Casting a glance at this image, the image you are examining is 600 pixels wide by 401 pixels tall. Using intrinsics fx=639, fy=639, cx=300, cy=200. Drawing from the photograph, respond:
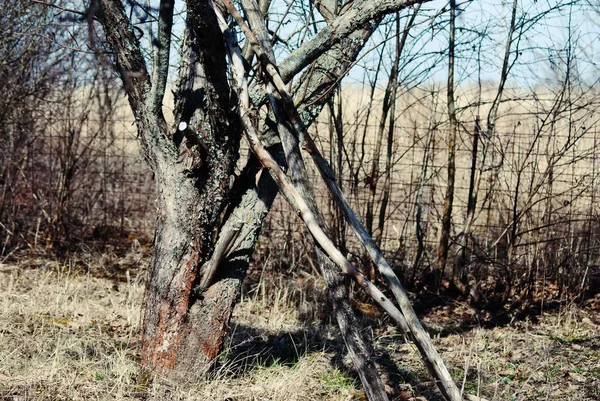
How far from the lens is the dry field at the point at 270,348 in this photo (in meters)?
4.23

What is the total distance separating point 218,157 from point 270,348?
1.87 metres

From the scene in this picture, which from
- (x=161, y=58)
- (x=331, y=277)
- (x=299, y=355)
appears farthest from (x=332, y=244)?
(x=299, y=355)

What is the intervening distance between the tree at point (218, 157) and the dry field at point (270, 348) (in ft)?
1.46

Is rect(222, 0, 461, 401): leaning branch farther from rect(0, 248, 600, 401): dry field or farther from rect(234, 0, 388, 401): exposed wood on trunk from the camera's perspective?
rect(0, 248, 600, 401): dry field

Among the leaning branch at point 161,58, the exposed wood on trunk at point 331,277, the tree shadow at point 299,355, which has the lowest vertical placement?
the tree shadow at point 299,355

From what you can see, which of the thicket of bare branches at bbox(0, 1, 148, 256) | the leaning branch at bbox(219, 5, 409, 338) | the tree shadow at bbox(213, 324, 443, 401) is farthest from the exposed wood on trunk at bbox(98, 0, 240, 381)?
the thicket of bare branches at bbox(0, 1, 148, 256)

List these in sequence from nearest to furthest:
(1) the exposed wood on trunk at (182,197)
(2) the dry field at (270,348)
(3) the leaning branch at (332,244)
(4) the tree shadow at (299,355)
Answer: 1. (3) the leaning branch at (332,244)
2. (1) the exposed wood on trunk at (182,197)
3. (2) the dry field at (270,348)
4. (4) the tree shadow at (299,355)

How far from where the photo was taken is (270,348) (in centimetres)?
521

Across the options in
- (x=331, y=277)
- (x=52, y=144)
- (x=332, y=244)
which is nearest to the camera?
(x=332, y=244)

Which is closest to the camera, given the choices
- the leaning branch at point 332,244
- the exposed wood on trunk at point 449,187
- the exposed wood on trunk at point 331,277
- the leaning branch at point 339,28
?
the leaning branch at point 332,244

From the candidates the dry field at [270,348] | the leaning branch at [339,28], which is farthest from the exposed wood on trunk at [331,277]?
the dry field at [270,348]

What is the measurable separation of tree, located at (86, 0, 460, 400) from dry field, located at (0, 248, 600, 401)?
446 millimetres

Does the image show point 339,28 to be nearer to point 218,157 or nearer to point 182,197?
point 218,157

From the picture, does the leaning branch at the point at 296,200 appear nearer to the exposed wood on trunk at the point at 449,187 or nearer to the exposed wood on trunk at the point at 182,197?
the exposed wood on trunk at the point at 182,197
